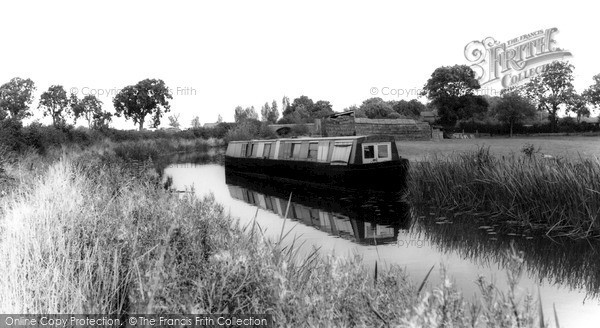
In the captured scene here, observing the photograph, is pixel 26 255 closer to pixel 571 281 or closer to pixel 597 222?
pixel 571 281

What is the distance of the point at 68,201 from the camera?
7.26 m

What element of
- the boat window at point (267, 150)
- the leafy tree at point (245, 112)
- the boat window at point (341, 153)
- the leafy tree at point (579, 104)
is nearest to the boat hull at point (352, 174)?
the boat window at point (341, 153)

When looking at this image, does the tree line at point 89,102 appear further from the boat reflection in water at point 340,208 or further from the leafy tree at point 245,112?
the boat reflection in water at point 340,208

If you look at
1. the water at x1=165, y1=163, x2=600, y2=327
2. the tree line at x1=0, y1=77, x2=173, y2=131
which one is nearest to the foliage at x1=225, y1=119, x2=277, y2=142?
the tree line at x1=0, y1=77, x2=173, y2=131

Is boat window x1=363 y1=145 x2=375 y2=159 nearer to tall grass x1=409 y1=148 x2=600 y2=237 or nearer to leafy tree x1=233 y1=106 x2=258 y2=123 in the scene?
tall grass x1=409 y1=148 x2=600 y2=237

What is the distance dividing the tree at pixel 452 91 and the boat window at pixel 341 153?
37728mm

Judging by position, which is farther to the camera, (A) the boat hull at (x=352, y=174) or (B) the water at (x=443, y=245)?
(A) the boat hull at (x=352, y=174)

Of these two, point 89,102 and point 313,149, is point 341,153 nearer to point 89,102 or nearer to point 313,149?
point 313,149

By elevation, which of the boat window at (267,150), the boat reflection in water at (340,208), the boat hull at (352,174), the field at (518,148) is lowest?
the boat reflection in water at (340,208)

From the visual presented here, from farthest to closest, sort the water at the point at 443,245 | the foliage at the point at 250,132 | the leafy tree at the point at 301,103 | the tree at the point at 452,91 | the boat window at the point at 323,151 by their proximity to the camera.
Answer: the leafy tree at the point at 301,103, the tree at the point at 452,91, the foliage at the point at 250,132, the boat window at the point at 323,151, the water at the point at 443,245

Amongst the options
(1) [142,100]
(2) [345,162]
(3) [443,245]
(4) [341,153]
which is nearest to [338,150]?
(4) [341,153]

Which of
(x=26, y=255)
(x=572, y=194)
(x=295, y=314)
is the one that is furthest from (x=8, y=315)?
(x=572, y=194)

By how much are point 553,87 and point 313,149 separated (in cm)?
4120

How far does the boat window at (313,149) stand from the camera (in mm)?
18906
